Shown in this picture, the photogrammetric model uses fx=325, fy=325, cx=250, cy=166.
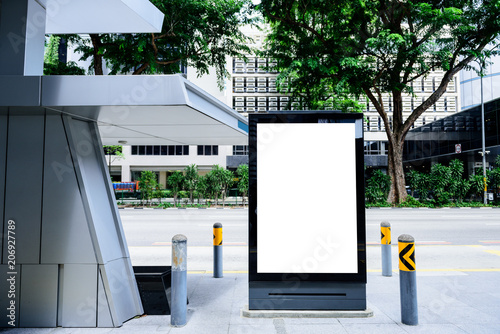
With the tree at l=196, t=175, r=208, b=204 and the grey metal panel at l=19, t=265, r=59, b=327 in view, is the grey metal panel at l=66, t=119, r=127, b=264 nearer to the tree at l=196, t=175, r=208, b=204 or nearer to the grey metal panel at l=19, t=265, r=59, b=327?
the grey metal panel at l=19, t=265, r=59, b=327

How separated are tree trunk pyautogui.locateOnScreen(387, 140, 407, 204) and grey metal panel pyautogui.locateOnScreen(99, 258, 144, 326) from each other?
67.1ft

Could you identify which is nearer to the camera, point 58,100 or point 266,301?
point 58,100

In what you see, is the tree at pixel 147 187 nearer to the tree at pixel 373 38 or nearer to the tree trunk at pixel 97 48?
the tree trunk at pixel 97 48

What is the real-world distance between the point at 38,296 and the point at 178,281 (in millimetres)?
1642

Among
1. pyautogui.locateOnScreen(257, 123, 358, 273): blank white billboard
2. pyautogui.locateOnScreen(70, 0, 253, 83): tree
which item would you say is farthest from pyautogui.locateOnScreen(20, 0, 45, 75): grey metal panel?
pyautogui.locateOnScreen(70, 0, 253, 83): tree

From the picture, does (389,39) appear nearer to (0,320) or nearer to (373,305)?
(373,305)

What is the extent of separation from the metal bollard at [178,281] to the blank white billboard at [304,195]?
3.18ft

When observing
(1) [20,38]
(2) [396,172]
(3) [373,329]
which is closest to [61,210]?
(1) [20,38]

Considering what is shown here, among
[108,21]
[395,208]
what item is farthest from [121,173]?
[108,21]

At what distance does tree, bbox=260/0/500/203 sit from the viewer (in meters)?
17.4

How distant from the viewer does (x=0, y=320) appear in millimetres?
3758

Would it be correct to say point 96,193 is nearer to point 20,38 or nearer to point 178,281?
point 178,281

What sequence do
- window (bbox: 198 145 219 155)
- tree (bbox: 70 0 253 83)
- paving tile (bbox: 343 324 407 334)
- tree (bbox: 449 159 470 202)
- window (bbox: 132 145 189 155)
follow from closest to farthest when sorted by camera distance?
paving tile (bbox: 343 324 407 334)
tree (bbox: 70 0 253 83)
tree (bbox: 449 159 470 202)
window (bbox: 198 145 219 155)
window (bbox: 132 145 189 155)

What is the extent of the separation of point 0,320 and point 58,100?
267 cm
